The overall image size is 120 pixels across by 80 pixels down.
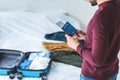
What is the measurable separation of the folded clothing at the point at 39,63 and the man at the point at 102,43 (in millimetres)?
548

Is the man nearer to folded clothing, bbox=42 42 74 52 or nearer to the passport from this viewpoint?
the passport

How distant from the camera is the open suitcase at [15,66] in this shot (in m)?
1.86

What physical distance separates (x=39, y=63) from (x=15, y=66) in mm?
188

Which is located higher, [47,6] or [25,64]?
[47,6]

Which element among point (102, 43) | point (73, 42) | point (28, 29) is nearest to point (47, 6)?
point (28, 29)

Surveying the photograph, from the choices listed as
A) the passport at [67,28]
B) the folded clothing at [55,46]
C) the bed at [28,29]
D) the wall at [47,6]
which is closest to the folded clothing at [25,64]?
the bed at [28,29]

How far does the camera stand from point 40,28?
2.74 metres

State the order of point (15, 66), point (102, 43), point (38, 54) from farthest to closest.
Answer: point (38, 54) < point (15, 66) < point (102, 43)

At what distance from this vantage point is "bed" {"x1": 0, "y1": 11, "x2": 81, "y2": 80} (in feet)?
7.77

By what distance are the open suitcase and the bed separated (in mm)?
143

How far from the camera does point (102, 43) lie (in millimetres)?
1210

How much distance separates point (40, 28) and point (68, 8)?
516 mm

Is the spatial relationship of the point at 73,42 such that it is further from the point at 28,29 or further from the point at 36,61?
the point at 28,29

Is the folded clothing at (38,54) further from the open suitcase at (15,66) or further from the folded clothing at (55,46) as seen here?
the folded clothing at (55,46)
